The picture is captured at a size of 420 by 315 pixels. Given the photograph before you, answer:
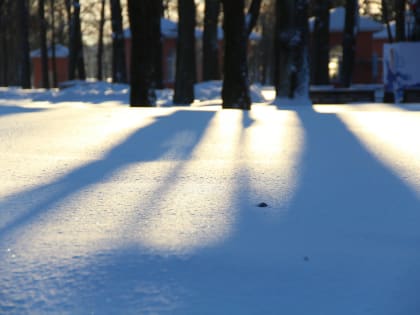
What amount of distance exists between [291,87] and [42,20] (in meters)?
20.3

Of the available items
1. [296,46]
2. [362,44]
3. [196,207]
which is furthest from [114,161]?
[362,44]

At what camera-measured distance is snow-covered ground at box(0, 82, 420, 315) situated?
1.98 meters

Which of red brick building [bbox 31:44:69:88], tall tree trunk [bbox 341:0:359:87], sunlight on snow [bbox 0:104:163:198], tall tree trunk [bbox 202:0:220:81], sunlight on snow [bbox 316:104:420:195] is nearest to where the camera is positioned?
sunlight on snow [bbox 0:104:163:198]

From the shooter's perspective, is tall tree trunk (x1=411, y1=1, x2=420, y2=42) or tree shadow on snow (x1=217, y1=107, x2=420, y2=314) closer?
tree shadow on snow (x1=217, y1=107, x2=420, y2=314)

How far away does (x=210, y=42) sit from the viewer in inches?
934

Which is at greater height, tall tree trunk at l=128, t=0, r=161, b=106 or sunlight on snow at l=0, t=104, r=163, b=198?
tall tree trunk at l=128, t=0, r=161, b=106

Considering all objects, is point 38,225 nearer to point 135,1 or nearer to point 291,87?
point 135,1

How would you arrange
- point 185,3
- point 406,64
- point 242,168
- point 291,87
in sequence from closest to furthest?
point 242,168 → point 291,87 → point 406,64 → point 185,3

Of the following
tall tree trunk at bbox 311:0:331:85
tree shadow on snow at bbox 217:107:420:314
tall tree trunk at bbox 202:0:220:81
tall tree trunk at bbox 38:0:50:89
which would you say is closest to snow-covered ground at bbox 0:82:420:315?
tree shadow on snow at bbox 217:107:420:314

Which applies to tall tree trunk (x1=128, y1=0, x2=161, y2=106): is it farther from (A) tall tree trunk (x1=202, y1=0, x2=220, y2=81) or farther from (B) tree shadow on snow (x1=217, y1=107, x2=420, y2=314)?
(A) tall tree trunk (x1=202, y1=0, x2=220, y2=81)

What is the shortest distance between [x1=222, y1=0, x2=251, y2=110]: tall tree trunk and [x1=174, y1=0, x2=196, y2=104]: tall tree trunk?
452 cm

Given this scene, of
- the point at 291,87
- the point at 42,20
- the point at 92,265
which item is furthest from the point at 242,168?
the point at 42,20

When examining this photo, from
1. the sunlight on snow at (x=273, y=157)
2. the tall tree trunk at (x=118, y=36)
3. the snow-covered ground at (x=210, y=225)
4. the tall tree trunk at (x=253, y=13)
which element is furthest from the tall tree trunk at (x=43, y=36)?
the snow-covered ground at (x=210, y=225)

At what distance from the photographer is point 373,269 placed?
222cm
